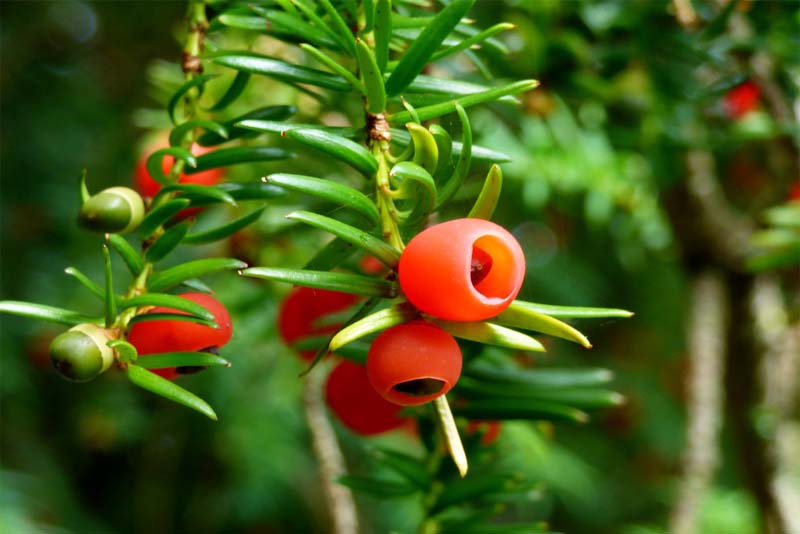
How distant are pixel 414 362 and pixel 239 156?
6.7 inches

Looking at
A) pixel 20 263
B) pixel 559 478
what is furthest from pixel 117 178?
pixel 559 478

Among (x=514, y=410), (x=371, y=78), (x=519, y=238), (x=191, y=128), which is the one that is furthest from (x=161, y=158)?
(x=519, y=238)

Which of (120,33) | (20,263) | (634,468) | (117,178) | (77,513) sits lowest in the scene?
(634,468)

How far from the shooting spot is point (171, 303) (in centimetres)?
35

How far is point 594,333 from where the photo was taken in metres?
1.74

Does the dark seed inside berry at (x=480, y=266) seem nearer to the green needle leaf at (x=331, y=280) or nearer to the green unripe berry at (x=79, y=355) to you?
the green needle leaf at (x=331, y=280)

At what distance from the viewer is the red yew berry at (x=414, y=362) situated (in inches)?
12.6

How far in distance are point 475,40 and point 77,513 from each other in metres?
1.36

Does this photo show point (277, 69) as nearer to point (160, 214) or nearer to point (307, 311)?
point (160, 214)

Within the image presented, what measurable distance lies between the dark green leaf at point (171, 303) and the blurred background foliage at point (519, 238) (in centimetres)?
18

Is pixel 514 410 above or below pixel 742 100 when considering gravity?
below

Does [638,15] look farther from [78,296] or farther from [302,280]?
[78,296]

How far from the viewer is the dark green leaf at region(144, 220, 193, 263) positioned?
0.39 metres

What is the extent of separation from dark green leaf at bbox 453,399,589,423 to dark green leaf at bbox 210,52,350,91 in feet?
0.76
